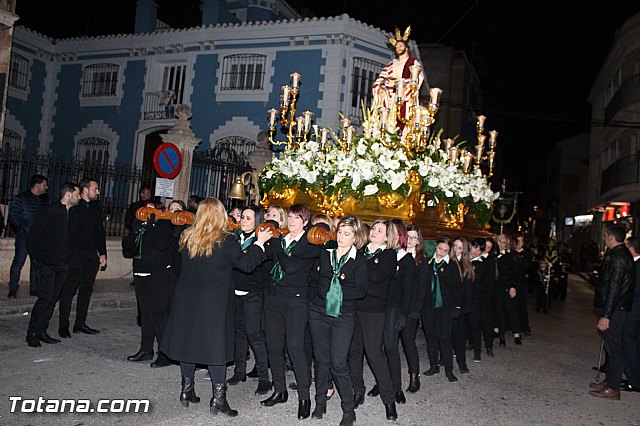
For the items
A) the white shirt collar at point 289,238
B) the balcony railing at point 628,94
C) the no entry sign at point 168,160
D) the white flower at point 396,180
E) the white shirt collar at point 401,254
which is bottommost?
the white shirt collar at point 401,254

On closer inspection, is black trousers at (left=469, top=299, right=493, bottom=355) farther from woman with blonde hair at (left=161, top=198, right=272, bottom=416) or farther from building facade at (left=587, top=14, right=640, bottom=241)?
building facade at (left=587, top=14, right=640, bottom=241)

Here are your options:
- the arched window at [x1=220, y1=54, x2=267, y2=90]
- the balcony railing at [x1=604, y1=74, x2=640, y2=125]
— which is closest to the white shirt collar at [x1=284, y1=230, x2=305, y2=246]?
the arched window at [x1=220, y1=54, x2=267, y2=90]

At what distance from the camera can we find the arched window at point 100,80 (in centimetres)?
2261

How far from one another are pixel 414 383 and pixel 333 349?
179 centimetres

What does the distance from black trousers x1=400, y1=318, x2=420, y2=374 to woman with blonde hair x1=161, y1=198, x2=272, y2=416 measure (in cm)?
224

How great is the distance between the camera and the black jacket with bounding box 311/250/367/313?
5.08 m

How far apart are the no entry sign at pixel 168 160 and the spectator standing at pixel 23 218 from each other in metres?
2.01

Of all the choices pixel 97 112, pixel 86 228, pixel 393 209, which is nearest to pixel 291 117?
pixel 393 209

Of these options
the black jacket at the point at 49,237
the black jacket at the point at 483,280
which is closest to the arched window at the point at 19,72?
the black jacket at the point at 49,237

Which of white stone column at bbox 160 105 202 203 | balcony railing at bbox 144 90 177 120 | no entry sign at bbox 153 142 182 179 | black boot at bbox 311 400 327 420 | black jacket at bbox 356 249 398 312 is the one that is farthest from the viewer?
balcony railing at bbox 144 90 177 120

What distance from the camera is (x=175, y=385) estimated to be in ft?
19.3

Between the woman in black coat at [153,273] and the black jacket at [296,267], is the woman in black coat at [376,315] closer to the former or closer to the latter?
the black jacket at [296,267]

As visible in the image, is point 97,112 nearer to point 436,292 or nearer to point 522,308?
point 522,308

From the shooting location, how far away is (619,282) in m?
6.77
